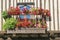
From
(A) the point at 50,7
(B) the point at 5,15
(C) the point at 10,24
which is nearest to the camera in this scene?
(C) the point at 10,24

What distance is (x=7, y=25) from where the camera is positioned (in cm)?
1134

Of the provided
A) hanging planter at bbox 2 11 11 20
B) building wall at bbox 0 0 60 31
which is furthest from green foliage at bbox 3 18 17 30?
building wall at bbox 0 0 60 31

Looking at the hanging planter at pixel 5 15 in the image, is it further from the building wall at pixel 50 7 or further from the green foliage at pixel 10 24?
the building wall at pixel 50 7

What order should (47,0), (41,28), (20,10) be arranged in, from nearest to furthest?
(41,28) → (20,10) → (47,0)

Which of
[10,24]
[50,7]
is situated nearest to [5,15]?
[10,24]

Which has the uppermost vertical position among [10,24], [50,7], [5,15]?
[50,7]

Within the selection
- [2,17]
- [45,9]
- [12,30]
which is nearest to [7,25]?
[12,30]

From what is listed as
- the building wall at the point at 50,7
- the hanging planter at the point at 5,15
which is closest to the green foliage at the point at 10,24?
the hanging planter at the point at 5,15

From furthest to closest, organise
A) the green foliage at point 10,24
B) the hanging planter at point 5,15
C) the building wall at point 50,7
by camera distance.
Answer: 1. the building wall at point 50,7
2. the hanging planter at point 5,15
3. the green foliage at point 10,24

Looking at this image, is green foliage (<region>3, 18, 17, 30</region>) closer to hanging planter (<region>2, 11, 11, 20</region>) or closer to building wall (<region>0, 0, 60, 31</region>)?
hanging planter (<region>2, 11, 11, 20</region>)

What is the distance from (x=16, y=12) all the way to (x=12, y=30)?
86 centimetres

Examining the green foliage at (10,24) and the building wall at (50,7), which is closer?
the green foliage at (10,24)

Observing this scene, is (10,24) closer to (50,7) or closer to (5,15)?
(5,15)

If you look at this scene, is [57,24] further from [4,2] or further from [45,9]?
[4,2]
